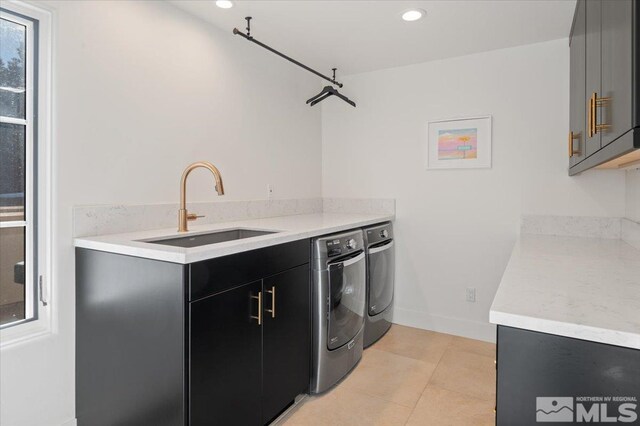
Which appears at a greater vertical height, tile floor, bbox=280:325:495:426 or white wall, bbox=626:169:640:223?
white wall, bbox=626:169:640:223

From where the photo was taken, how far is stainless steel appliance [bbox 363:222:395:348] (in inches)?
109

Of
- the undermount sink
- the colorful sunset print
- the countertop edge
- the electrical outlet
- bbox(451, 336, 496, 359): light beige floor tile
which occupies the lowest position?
bbox(451, 336, 496, 359): light beige floor tile

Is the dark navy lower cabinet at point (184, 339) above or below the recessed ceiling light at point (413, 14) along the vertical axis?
below

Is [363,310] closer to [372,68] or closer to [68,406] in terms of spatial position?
[68,406]

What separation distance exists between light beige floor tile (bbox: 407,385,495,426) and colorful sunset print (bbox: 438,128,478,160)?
1766 mm

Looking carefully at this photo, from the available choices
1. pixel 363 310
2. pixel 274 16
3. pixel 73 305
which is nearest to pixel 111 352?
pixel 73 305

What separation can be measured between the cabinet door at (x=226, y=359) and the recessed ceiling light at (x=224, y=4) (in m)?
1.63

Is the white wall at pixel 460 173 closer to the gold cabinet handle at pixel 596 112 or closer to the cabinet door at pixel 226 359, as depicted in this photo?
the gold cabinet handle at pixel 596 112

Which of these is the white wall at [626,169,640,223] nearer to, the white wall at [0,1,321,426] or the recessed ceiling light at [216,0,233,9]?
the white wall at [0,1,321,426]

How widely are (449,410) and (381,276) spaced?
1078 millimetres

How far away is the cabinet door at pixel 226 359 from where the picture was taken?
1430mm

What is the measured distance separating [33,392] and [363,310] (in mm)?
1838
